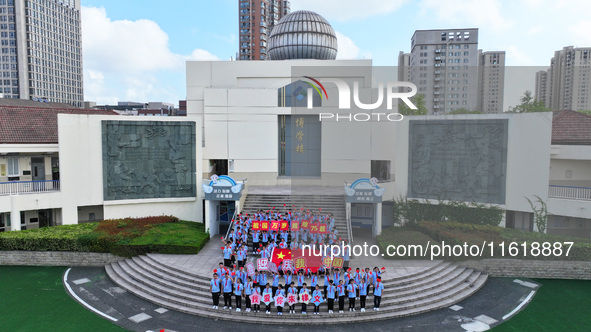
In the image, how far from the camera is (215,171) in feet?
86.0

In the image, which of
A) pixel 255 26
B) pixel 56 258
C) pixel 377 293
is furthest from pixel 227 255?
pixel 255 26

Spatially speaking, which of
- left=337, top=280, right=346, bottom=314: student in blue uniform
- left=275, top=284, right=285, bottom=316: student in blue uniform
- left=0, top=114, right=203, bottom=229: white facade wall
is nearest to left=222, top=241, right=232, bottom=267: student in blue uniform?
left=275, top=284, right=285, bottom=316: student in blue uniform

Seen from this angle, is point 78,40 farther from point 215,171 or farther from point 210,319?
point 210,319

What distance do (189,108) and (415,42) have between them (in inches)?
2203

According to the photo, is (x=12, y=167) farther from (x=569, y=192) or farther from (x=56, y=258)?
(x=569, y=192)

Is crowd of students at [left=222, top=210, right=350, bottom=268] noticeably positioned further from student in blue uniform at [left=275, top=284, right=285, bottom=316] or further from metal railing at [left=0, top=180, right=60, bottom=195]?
metal railing at [left=0, top=180, right=60, bottom=195]

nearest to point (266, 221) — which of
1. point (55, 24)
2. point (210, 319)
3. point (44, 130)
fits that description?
point (210, 319)

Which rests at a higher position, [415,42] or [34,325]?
[415,42]

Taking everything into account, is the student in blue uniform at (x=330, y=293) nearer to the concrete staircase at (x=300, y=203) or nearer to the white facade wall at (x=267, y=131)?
the concrete staircase at (x=300, y=203)

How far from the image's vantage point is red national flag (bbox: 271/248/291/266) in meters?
13.3

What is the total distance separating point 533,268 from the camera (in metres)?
15.5

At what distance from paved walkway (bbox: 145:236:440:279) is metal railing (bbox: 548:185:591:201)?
303 inches

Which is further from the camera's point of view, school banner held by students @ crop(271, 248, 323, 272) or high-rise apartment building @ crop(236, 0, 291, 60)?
high-rise apartment building @ crop(236, 0, 291, 60)

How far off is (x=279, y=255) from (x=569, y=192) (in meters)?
14.0
